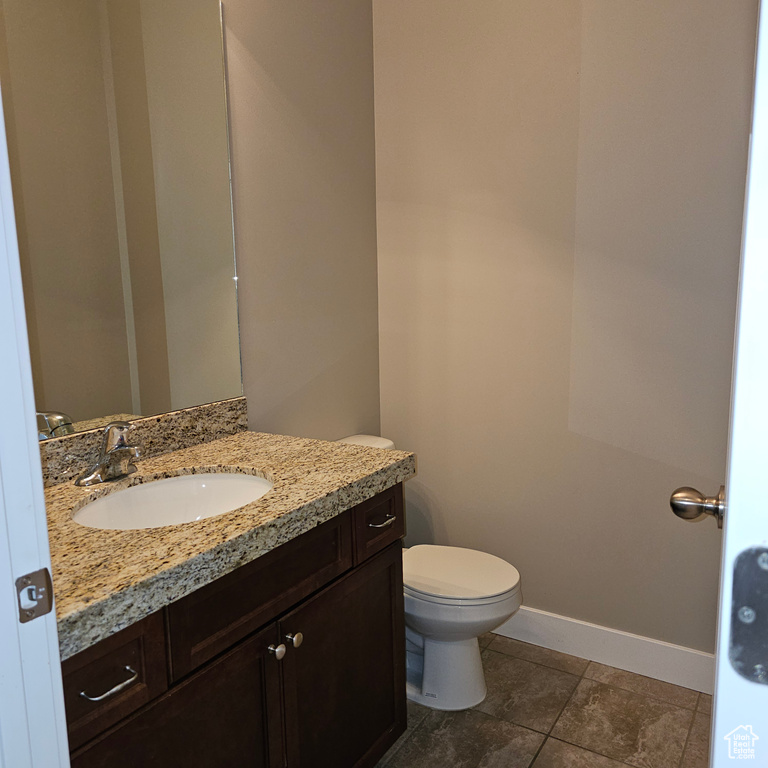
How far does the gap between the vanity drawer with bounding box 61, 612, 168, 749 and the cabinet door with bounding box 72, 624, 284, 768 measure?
0.09 feet

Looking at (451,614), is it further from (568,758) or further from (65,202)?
(65,202)

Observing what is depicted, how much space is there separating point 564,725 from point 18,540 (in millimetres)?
1911

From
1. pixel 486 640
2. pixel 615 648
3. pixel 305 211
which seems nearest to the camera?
pixel 305 211

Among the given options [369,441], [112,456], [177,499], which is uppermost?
[112,456]

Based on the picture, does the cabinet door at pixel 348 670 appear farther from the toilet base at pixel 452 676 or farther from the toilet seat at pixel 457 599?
the toilet base at pixel 452 676

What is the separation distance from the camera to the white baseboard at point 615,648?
7.30 ft

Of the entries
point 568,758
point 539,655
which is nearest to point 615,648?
point 539,655

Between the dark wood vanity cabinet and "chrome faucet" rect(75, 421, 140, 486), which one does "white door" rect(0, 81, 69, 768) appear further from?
"chrome faucet" rect(75, 421, 140, 486)

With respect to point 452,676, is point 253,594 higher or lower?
higher

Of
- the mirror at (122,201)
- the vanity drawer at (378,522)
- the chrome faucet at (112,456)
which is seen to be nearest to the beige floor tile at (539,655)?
the vanity drawer at (378,522)

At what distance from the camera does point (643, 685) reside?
7.40 ft

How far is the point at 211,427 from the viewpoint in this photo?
1.91 m

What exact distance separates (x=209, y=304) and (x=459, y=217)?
1.03 meters

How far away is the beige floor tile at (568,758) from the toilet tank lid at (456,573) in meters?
0.46
